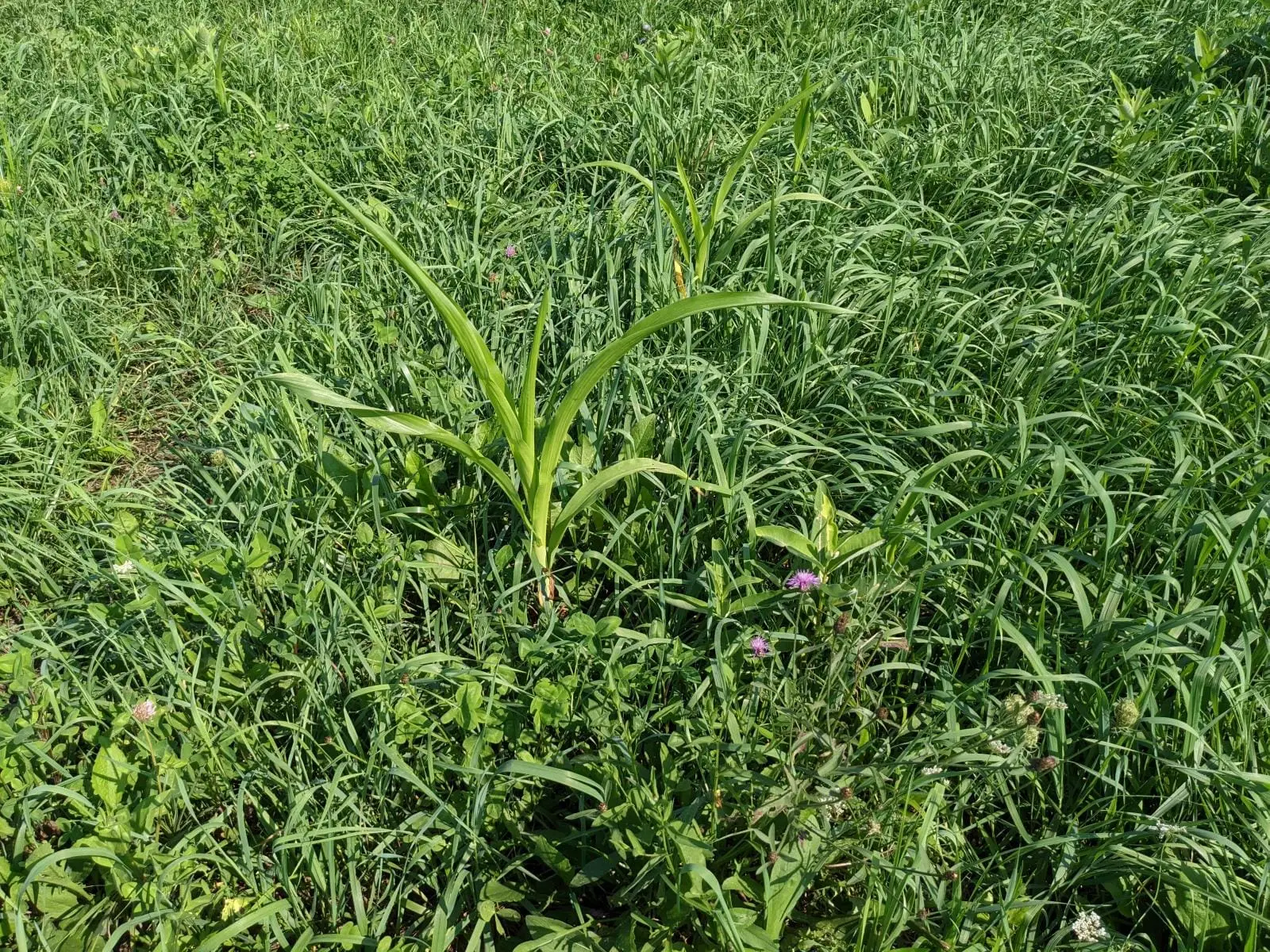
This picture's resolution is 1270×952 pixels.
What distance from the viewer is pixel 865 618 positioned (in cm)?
138

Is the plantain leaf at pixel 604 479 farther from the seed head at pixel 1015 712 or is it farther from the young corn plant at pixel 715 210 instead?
the young corn plant at pixel 715 210

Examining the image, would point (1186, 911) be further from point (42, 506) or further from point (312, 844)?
point (42, 506)

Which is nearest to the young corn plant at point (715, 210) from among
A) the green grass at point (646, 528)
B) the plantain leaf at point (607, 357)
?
the green grass at point (646, 528)

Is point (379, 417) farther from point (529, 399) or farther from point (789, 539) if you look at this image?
point (789, 539)

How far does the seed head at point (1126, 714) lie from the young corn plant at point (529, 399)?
744 millimetres

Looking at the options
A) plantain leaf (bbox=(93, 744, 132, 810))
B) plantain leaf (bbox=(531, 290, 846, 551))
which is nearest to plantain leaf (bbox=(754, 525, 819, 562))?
plantain leaf (bbox=(531, 290, 846, 551))

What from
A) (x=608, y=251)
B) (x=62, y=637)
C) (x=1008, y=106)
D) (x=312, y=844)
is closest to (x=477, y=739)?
(x=312, y=844)

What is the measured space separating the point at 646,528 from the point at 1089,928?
99 cm

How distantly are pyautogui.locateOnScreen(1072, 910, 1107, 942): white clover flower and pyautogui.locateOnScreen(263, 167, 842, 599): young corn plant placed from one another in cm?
89

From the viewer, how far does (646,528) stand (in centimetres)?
189

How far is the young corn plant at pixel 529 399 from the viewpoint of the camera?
1.49 metres

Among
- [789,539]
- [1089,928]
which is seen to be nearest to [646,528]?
[789,539]

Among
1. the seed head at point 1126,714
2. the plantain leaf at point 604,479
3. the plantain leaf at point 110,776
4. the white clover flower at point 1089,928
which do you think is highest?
the plantain leaf at point 604,479

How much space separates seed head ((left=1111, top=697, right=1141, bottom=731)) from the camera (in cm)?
135
